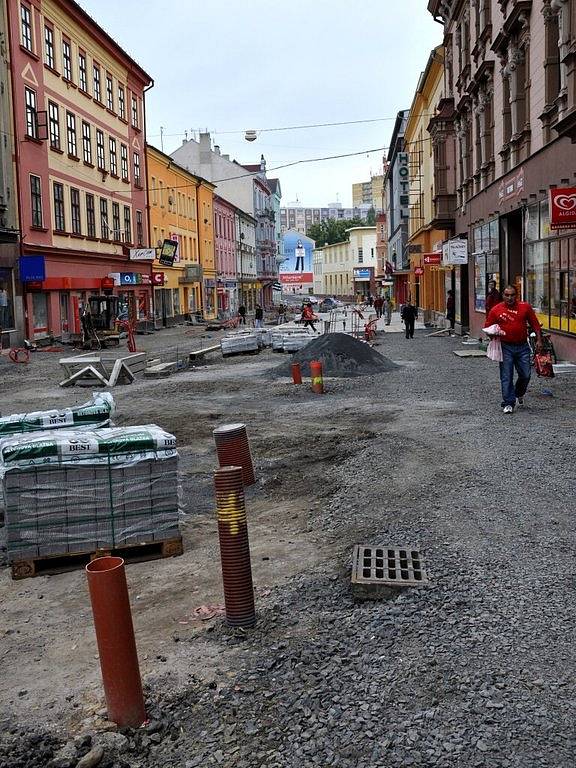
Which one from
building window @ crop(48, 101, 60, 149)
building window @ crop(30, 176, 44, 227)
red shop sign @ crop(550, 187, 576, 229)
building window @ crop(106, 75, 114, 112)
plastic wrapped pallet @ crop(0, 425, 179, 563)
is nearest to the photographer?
plastic wrapped pallet @ crop(0, 425, 179, 563)

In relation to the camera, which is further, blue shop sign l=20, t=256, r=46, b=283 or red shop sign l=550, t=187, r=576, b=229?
blue shop sign l=20, t=256, r=46, b=283

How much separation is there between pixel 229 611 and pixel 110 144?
39.5m

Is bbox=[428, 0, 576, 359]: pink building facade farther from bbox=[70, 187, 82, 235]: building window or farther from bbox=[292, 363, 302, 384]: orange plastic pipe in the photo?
bbox=[70, 187, 82, 235]: building window

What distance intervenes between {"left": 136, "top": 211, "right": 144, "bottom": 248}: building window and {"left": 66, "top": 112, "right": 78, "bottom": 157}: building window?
9.83 m

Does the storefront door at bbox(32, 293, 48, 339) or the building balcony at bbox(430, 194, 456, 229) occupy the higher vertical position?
the building balcony at bbox(430, 194, 456, 229)

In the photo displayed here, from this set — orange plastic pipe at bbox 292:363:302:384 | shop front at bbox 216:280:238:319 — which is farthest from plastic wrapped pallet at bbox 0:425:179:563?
shop front at bbox 216:280:238:319

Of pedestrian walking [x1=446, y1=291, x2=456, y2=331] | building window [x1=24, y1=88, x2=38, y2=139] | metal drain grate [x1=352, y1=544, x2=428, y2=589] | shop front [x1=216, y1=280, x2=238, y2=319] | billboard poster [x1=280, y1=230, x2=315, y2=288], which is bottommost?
metal drain grate [x1=352, y1=544, x2=428, y2=589]

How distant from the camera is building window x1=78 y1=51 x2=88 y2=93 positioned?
119ft

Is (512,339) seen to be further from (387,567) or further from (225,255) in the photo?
(225,255)

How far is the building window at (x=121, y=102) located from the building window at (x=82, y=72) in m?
5.57

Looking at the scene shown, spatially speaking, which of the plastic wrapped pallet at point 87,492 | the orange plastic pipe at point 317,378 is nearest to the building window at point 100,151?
the orange plastic pipe at point 317,378

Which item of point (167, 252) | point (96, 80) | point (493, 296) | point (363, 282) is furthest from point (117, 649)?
point (363, 282)

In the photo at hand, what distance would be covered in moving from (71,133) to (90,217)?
3.89 meters

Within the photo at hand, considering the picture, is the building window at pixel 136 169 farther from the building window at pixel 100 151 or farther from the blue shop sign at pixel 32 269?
the blue shop sign at pixel 32 269
